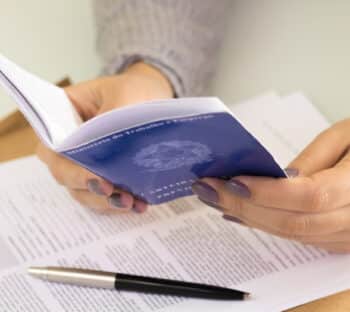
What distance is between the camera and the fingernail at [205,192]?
0.61 metres

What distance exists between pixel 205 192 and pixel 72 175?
138 millimetres

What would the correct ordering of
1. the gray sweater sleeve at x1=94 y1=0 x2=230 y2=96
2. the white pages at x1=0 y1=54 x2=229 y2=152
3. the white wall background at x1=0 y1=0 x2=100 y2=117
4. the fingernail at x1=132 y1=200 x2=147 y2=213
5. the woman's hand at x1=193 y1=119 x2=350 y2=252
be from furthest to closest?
the white wall background at x1=0 y1=0 x2=100 y2=117, the gray sweater sleeve at x1=94 y1=0 x2=230 y2=96, the fingernail at x1=132 y1=200 x2=147 y2=213, the woman's hand at x1=193 y1=119 x2=350 y2=252, the white pages at x1=0 y1=54 x2=229 y2=152

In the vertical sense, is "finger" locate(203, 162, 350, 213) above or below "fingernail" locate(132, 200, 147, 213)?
above

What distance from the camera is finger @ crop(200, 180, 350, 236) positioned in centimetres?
59

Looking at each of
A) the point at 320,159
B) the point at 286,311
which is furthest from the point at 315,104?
the point at 286,311

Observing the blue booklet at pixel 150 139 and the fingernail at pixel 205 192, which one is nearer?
the blue booklet at pixel 150 139

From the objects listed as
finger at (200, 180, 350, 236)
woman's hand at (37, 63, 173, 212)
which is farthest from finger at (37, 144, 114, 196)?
finger at (200, 180, 350, 236)

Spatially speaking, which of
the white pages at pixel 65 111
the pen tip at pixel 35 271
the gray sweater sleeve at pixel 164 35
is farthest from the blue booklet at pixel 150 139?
the gray sweater sleeve at pixel 164 35

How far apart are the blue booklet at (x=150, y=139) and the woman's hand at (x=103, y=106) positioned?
29 millimetres

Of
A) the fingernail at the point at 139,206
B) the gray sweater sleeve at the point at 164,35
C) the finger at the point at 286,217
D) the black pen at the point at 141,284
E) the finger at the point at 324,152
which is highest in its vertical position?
the gray sweater sleeve at the point at 164,35

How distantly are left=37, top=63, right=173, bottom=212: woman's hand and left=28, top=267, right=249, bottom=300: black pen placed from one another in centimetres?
8

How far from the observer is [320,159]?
2.09 feet

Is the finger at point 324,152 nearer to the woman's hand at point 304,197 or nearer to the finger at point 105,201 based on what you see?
the woman's hand at point 304,197

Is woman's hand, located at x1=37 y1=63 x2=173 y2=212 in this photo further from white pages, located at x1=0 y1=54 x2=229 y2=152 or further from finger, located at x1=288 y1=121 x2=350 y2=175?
finger, located at x1=288 y1=121 x2=350 y2=175
